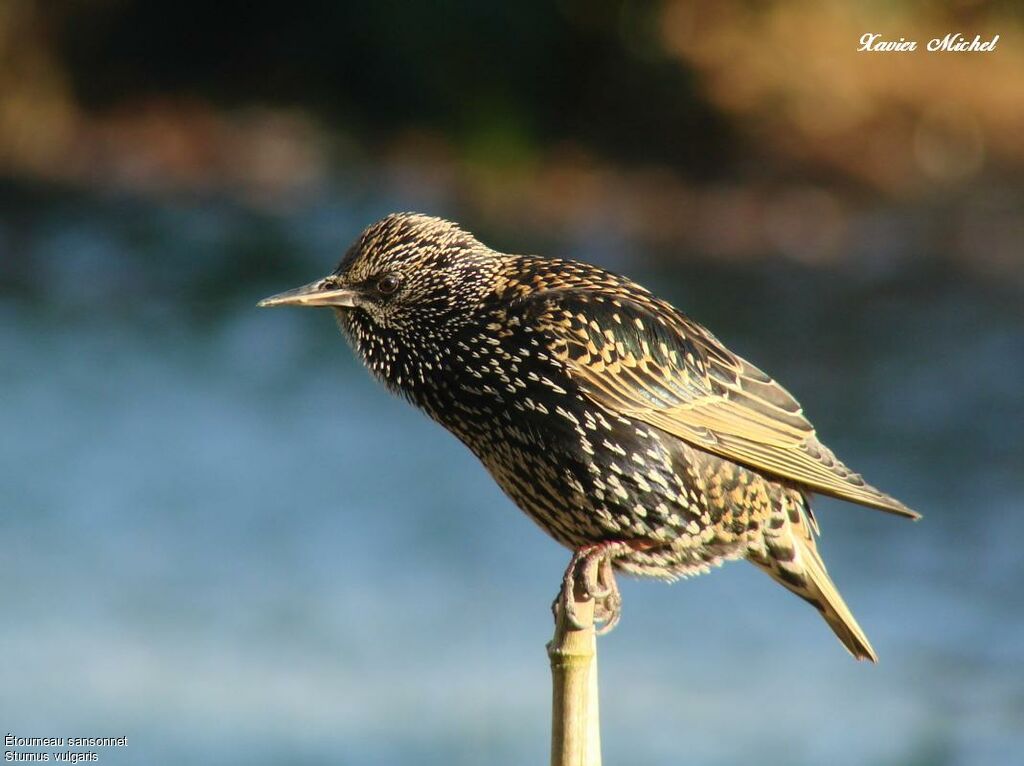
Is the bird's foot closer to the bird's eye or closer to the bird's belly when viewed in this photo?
the bird's belly

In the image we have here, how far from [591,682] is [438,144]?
6.29 metres

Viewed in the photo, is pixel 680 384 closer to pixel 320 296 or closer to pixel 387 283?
pixel 387 283

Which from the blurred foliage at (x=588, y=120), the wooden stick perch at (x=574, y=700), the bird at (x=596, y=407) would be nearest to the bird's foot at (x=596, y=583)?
the bird at (x=596, y=407)

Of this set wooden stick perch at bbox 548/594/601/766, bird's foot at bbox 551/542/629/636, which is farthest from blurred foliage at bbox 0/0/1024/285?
wooden stick perch at bbox 548/594/601/766

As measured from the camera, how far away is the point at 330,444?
776 centimetres

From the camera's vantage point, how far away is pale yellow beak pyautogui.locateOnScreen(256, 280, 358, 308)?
349cm

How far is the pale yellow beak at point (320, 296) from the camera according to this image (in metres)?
3.49

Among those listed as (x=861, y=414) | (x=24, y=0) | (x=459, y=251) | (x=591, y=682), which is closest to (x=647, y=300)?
(x=459, y=251)

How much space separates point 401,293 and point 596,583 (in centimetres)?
75

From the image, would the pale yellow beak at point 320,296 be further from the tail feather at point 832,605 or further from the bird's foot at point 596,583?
the tail feather at point 832,605

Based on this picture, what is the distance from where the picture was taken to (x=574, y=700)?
2844mm
